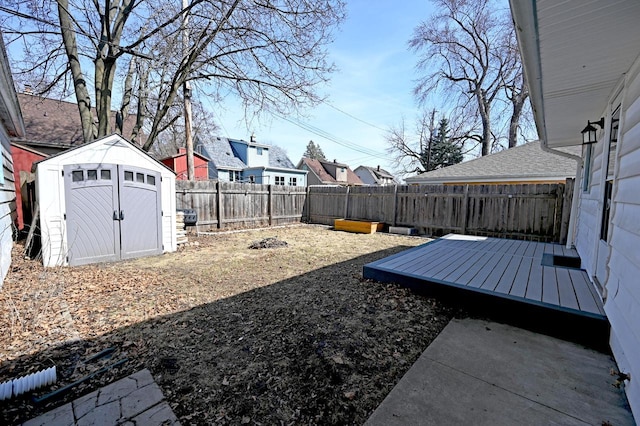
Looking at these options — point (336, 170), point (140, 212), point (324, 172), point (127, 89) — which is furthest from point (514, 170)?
point (336, 170)

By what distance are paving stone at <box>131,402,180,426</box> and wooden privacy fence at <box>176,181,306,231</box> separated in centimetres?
767

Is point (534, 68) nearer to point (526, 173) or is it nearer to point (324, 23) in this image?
point (324, 23)

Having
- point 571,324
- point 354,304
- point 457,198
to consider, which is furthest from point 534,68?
point 457,198

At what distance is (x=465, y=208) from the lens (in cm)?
816

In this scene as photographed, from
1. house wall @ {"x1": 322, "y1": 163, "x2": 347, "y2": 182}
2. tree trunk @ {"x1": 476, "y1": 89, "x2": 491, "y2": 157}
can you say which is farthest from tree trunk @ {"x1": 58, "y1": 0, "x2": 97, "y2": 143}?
house wall @ {"x1": 322, "y1": 163, "x2": 347, "y2": 182}

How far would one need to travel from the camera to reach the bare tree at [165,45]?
22.2 ft

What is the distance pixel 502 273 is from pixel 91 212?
22.0 ft

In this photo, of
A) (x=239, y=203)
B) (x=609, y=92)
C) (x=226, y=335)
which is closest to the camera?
(x=226, y=335)

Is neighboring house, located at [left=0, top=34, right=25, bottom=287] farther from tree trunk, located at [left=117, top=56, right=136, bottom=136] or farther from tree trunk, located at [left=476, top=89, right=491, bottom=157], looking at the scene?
tree trunk, located at [left=476, top=89, right=491, bottom=157]

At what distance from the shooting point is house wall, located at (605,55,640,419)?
1.66 metres

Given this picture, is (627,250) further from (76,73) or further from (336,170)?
(336,170)

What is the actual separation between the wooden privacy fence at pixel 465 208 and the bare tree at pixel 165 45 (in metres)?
4.09

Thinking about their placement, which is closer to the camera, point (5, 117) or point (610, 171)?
point (610, 171)

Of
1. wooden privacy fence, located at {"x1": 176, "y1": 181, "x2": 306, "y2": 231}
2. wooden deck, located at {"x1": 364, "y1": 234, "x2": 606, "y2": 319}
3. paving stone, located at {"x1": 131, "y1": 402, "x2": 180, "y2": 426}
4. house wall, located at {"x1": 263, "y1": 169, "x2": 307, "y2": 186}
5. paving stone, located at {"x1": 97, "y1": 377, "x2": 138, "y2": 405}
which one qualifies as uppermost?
house wall, located at {"x1": 263, "y1": 169, "x2": 307, "y2": 186}
